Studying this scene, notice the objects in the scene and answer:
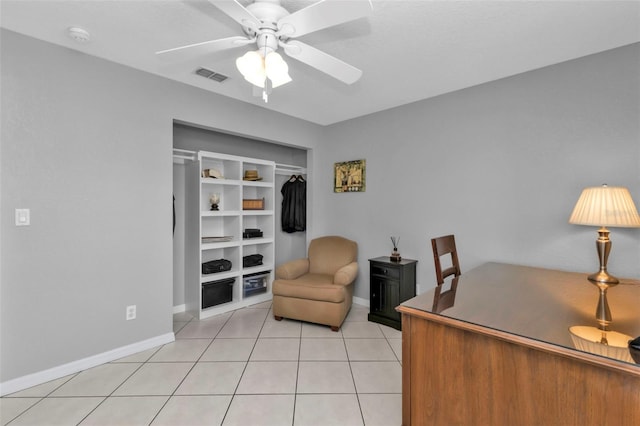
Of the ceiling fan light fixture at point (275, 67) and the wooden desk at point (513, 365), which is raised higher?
the ceiling fan light fixture at point (275, 67)

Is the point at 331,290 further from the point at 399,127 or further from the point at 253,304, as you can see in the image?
the point at 399,127

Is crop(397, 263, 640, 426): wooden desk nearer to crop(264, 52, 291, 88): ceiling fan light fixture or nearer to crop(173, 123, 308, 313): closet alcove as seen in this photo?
crop(264, 52, 291, 88): ceiling fan light fixture

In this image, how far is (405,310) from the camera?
1366mm

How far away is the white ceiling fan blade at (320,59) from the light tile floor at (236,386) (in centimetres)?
214

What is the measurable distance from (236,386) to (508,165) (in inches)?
117

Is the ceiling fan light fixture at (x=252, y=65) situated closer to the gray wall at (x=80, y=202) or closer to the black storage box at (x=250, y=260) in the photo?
the gray wall at (x=80, y=202)

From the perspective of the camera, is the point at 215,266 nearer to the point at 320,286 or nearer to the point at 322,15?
the point at 320,286

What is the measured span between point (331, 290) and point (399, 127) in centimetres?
206

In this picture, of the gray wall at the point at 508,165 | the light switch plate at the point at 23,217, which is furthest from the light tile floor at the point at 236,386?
the gray wall at the point at 508,165

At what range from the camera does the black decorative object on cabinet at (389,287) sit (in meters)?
3.03

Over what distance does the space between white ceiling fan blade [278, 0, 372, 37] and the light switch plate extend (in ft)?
7.14

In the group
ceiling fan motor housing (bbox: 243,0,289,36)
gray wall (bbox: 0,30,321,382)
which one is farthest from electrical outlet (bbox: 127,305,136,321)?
ceiling fan motor housing (bbox: 243,0,289,36)

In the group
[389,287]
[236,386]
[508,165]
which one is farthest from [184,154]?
[508,165]

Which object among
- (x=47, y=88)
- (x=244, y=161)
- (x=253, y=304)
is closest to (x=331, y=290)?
(x=253, y=304)
